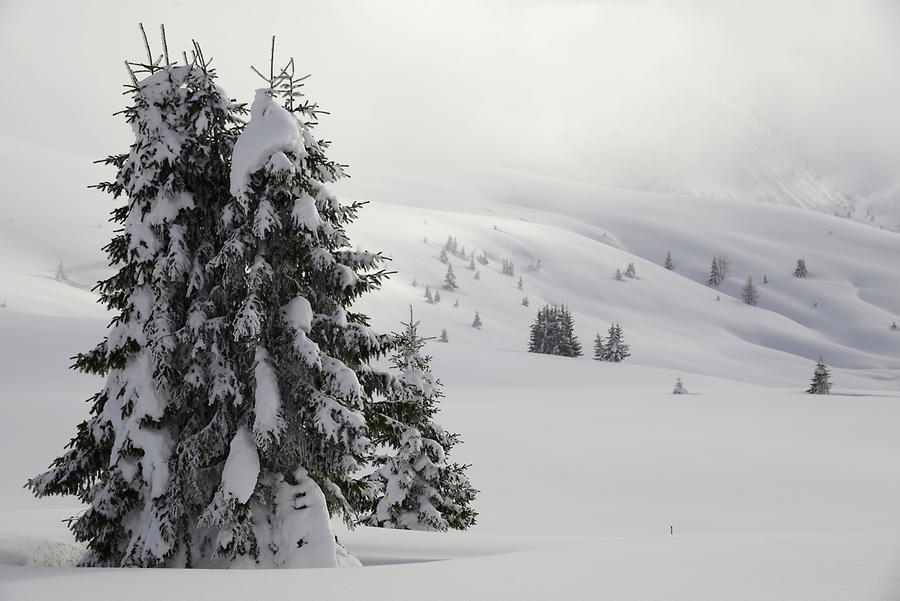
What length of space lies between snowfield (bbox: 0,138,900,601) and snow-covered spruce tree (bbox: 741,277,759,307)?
18709mm

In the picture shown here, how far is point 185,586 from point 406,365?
9854 millimetres

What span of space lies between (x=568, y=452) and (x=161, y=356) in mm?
27953

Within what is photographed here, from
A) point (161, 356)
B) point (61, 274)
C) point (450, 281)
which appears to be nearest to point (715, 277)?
point (450, 281)

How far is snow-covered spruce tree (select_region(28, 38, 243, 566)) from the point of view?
9109 mm

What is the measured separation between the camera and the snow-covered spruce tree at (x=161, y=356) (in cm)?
911

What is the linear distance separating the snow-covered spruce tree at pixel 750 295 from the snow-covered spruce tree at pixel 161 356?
16037 cm

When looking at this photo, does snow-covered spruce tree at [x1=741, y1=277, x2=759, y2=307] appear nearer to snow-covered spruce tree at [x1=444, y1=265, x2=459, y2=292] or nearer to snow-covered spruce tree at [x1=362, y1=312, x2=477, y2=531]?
snow-covered spruce tree at [x1=444, y1=265, x2=459, y2=292]

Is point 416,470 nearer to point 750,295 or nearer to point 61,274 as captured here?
point 61,274

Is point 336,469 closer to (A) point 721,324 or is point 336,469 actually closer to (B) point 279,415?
(B) point 279,415

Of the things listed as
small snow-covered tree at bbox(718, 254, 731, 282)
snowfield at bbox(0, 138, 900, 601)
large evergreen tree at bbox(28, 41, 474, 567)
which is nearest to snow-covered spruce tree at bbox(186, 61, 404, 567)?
large evergreen tree at bbox(28, 41, 474, 567)

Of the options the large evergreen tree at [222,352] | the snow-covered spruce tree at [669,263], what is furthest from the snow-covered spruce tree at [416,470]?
the snow-covered spruce tree at [669,263]

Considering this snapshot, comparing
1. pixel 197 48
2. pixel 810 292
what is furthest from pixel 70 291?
pixel 810 292

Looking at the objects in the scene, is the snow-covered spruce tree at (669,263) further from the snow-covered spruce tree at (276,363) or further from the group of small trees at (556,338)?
the snow-covered spruce tree at (276,363)

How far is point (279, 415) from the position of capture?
9.08 meters
